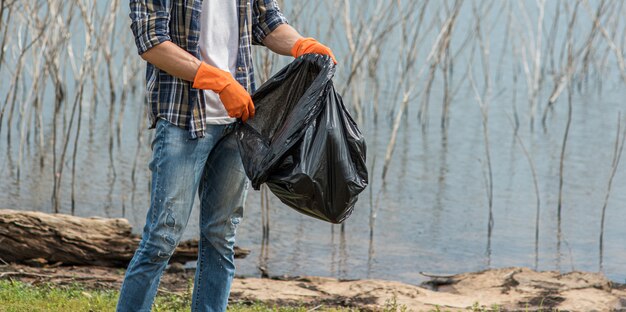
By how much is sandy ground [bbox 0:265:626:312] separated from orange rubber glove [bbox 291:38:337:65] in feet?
5.63

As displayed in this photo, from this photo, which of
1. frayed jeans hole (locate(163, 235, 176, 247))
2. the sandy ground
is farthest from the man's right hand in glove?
the sandy ground

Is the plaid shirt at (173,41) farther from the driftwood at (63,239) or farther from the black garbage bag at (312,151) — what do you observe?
the driftwood at (63,239)

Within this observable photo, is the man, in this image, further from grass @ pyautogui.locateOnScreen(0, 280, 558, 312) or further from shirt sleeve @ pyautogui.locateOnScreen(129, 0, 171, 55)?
grass @ pyautogui.locateOnScreen(0, 280, 558, 312)

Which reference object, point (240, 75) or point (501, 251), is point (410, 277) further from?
point (240, 75)

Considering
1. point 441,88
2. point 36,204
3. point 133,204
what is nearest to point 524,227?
point 133,204

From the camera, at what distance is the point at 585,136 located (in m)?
11.9

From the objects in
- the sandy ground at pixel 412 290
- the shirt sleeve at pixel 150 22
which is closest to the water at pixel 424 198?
the sandy ground at pixel 412 290

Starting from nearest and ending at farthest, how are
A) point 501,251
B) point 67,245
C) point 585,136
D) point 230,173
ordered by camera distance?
point 230,173 → point 67,245 → point 501,251 → point 585,136

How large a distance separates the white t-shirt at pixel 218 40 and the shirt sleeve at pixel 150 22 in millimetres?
154

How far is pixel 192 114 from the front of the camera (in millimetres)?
3037

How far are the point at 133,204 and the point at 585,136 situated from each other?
6.37 meters

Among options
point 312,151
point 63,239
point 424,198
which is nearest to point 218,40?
point 312,151

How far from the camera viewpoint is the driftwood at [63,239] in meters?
5.11

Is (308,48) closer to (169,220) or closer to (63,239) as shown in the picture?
(169,220)
